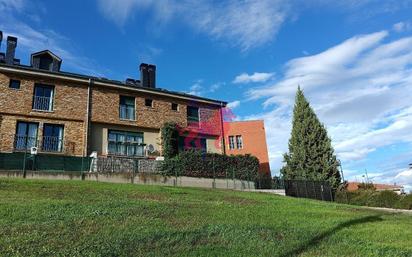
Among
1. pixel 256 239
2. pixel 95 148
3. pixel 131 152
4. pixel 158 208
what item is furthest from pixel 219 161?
pixel 256 239

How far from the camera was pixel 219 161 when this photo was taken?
92.1 feet

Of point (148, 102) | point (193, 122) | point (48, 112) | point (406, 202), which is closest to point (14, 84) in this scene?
point (48, 112)

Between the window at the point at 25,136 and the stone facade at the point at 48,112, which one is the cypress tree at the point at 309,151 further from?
the window at the point at 25,136

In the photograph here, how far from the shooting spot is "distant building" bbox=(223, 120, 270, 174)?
48.2 metres

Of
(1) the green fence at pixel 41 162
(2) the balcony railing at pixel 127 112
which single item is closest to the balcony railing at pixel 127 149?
(2) the balcony railing at pixel 127 112

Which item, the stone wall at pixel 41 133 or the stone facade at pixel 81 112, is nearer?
the stone wall at pixel 41 133

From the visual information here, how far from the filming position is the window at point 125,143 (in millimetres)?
29312

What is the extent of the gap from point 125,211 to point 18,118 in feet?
61.0

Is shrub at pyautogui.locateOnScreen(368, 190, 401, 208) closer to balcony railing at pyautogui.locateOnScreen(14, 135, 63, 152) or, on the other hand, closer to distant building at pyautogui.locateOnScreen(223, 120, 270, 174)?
balcony railing at pyautogui.locateOnScreen(14, 135, 63, 152)

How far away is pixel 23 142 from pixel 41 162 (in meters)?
4.35

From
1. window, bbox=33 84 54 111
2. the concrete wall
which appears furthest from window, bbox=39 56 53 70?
the concrete wall

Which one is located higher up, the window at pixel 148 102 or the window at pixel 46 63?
the window at pixel 46 63

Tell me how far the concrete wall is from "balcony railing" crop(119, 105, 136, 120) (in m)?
7.95

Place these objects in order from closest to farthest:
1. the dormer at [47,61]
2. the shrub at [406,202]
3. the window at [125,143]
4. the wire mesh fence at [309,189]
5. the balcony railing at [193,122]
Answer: the shrub at [406,202], the wire mesh fence at [309,189], the window at [125,143], the dormer at [47,61], the balcony railing at [193,122]
